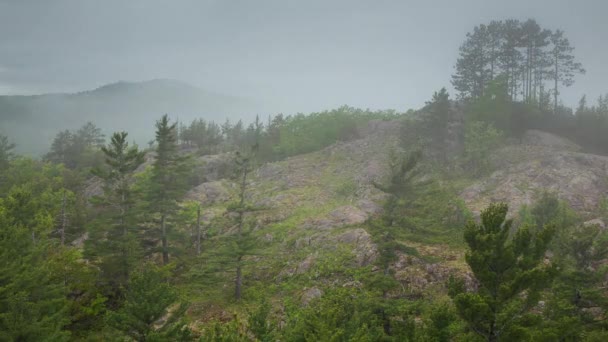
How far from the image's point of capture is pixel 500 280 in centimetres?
1370

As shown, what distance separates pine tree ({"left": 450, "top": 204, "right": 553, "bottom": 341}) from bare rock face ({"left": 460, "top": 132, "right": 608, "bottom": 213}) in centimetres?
1995

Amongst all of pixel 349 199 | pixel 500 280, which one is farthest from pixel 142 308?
pixel 349 199

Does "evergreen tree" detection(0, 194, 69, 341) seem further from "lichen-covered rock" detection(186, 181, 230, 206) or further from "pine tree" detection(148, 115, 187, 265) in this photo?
"lichen-covered rock" detection(186, 181, 230, 206)

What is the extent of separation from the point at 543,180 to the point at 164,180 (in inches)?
1530

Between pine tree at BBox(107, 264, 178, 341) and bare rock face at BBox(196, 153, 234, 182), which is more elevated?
bare rock face at BBox(196, 153, 234, 182)

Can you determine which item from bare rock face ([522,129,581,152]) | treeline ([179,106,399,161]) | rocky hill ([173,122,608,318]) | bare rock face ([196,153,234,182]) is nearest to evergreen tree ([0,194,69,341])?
rocky hill ([173,122,608,318])

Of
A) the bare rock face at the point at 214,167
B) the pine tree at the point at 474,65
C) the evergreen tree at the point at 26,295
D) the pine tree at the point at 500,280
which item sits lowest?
the evergreen tree at the point at 26,295

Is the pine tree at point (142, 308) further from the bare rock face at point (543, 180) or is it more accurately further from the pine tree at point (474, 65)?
the pine tree at point (474, 65)

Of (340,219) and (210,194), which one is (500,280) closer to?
(340,219)

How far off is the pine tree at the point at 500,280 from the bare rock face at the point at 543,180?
65.4 ft

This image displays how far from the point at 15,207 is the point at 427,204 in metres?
30.4

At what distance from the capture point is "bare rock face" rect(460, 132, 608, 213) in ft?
112

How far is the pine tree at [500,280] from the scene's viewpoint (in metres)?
12.8

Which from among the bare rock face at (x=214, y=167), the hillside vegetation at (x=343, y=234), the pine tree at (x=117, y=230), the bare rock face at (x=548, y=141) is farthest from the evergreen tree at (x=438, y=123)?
the pine tree at (x=117, y=230)
